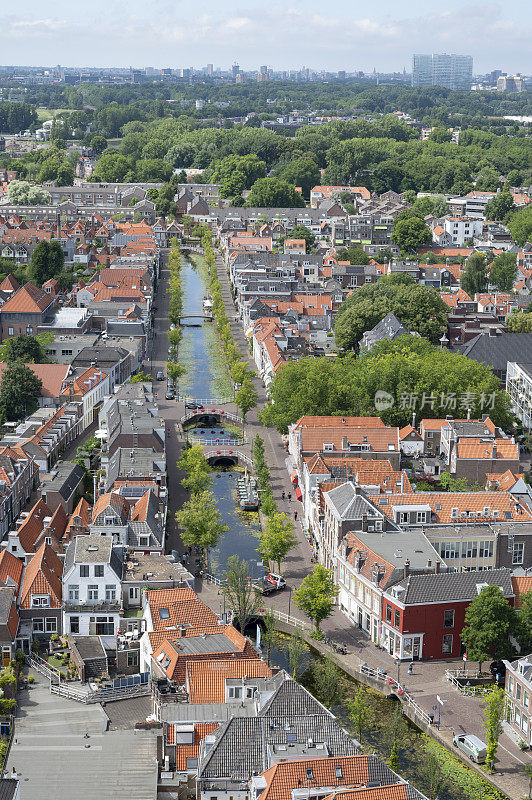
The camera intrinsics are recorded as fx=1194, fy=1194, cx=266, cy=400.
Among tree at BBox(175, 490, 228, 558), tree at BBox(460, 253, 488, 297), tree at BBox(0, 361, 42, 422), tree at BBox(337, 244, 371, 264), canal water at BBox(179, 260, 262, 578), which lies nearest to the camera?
tree at BBox(175, 490, 228, 558)

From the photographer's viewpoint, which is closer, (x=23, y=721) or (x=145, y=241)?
(x=23, y=721)

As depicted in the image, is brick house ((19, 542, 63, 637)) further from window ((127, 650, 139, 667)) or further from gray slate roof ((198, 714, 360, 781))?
gray slate roof ((198, 714, 360, 781))

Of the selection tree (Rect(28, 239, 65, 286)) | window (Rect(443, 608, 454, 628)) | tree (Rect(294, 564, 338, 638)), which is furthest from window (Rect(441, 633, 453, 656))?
tree (Rect(28, 239, 65, 286))

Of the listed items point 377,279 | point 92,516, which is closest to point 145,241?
point 377,279

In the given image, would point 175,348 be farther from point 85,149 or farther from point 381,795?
point 85,149

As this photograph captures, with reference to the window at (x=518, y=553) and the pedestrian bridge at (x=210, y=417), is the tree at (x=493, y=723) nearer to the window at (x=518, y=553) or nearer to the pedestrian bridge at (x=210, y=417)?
the window at (x=518, y=553)

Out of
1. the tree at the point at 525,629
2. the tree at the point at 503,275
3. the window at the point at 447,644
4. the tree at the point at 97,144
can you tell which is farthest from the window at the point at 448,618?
the tree at the point at 97,144
